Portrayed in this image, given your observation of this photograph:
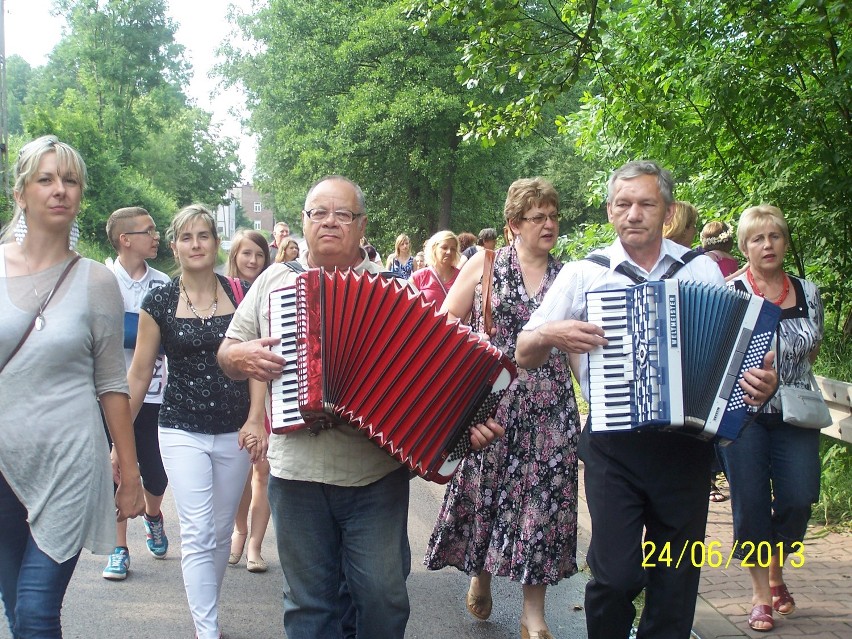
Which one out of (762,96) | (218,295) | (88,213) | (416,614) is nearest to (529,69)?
(762,96)

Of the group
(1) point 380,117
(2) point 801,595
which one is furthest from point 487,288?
(1) point 380,117

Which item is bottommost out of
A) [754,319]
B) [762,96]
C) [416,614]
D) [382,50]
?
[416,614]

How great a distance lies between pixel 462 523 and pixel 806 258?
439 cm

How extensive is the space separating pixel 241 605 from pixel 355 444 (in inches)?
92.1

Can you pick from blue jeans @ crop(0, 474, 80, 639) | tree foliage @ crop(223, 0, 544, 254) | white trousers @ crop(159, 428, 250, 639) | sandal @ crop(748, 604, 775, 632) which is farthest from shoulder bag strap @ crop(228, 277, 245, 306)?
tree foliage @ crop(223, 0, 544, 254)

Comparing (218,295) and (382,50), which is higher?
(382,50)

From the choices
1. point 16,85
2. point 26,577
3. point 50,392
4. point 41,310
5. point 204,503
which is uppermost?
point 16,85

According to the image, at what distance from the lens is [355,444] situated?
3.48m

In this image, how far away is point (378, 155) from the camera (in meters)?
31.2

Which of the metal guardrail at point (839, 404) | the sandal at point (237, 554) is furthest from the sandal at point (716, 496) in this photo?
the sandal at point (237, 554)

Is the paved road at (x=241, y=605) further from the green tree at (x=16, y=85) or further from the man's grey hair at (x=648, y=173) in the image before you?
the green tree at (x=16, y=85)

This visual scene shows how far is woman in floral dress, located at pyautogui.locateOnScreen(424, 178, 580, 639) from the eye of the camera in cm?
480

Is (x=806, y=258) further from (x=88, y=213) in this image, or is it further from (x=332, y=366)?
(x=88, y=213)
